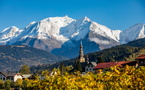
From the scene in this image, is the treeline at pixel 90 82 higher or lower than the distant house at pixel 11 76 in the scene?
lower

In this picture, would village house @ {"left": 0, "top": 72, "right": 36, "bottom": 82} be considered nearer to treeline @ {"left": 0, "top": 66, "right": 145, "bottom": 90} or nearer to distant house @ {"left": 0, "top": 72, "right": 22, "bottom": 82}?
distant house @ {"left": 0, "top": 72, "right": 22, "bottom": 82}

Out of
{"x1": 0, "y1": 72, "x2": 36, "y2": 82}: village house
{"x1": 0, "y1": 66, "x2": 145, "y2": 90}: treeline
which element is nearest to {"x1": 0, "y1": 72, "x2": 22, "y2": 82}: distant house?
{"x1": 0, "y1": 72, "x2": 36, "y2": 82}: village house

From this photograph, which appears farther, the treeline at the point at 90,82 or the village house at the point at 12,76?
the village house at the point at 12,76

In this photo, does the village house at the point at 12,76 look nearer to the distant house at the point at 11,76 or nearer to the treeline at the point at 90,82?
the distant house at the point at 11,76

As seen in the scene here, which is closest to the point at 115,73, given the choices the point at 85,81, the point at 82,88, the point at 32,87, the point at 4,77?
the point at 85,81

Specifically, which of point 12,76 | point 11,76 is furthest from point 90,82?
point 11,76

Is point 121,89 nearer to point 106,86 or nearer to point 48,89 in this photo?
point 106,86

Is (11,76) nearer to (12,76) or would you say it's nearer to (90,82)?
(12,76)

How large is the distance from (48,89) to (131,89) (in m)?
11.4

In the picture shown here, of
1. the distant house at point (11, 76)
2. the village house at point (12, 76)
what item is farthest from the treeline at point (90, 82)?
the distant house at point (11, 76)

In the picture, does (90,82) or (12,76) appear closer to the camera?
(90,82)

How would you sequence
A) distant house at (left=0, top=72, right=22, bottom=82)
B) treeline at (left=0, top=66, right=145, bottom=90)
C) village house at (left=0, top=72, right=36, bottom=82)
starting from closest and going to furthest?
treeline at (left=0, top=66, right=145, bottom=90) → village house at (left=0, top=72, right=36, bottom=82) → distant house at (left=0, top=72, right=22, bottom=82)

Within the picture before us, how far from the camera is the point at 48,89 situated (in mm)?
26797

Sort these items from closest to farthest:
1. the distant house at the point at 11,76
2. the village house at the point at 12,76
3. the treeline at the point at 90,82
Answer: the treeline at the point at 90,82 → the village house at the point at 12,76 → the distant house at the point at 11,76
